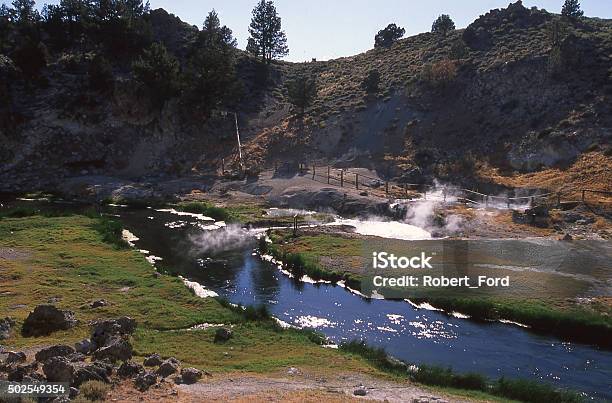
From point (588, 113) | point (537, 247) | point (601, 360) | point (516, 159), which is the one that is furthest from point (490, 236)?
point (588, 113)

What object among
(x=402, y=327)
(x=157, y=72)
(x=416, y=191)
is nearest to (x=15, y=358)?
(x=402, y=327)

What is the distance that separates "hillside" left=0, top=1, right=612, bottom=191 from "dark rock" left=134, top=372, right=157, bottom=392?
5433 cm

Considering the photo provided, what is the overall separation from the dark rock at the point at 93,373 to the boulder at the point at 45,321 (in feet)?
27.1

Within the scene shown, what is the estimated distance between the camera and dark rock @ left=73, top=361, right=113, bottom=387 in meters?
16.9

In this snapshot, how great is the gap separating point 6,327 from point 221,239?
2746 centimetres

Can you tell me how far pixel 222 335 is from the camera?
83.0ft

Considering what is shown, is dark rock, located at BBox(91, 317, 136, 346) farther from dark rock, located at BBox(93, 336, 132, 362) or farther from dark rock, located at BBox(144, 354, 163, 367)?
dark rock, located at BBox(144, 354, 163, 367)

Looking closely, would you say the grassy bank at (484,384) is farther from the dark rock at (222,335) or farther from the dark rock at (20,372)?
the dark rock at (20,372)

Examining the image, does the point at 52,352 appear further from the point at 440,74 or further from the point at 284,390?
the point at 440,74

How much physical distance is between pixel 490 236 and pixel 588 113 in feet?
117

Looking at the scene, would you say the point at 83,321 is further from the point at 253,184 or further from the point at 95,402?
the point at 253,184

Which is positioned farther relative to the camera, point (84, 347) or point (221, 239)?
point (221, 239)

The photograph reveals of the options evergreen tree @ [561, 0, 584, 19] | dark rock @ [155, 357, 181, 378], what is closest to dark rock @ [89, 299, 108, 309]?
dark rock @ [155, 357, 181, 378]

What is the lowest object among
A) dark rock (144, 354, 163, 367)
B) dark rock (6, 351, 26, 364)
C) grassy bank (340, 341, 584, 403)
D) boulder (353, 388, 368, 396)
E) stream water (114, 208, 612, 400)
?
stream water (114, 208, 612, 400)
